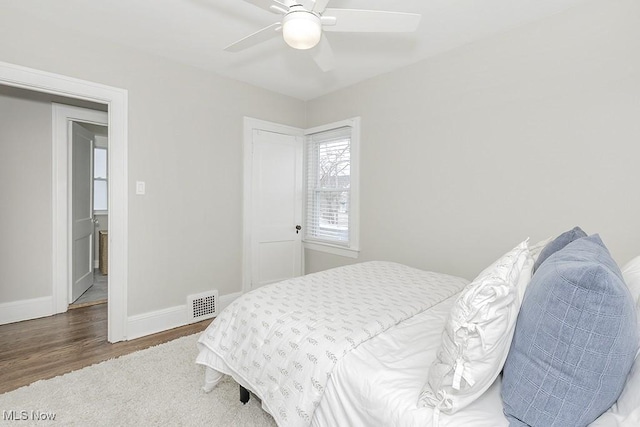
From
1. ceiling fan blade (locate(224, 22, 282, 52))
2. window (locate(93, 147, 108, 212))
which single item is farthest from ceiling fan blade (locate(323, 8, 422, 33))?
window (locate(93, 147, 108, 212))

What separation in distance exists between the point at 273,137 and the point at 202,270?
1.68 m

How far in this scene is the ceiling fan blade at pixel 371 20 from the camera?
1563 mm

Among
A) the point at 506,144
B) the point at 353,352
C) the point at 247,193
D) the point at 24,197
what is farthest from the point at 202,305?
the point at 506,144

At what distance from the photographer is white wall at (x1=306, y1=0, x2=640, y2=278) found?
1949mm

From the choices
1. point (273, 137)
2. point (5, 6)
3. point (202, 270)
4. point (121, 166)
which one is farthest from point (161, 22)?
point (202, 270)

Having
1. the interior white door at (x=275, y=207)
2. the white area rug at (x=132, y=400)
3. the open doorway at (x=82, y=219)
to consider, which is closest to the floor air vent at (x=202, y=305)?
the interior white door at (x=275, y=207)

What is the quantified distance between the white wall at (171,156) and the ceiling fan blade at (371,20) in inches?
73.6

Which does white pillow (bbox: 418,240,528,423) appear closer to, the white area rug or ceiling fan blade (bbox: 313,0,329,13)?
the white area rug

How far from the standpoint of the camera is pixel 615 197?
1.95 m

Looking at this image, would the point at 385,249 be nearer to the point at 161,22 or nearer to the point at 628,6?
the point at 628,6

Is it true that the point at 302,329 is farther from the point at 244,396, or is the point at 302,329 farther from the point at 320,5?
the point at 320,5

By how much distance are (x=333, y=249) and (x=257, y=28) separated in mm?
2326

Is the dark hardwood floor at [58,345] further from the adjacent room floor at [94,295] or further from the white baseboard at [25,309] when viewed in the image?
the adjacent room floor at [94,295]

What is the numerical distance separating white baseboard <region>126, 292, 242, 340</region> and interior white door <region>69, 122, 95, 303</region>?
126cm
